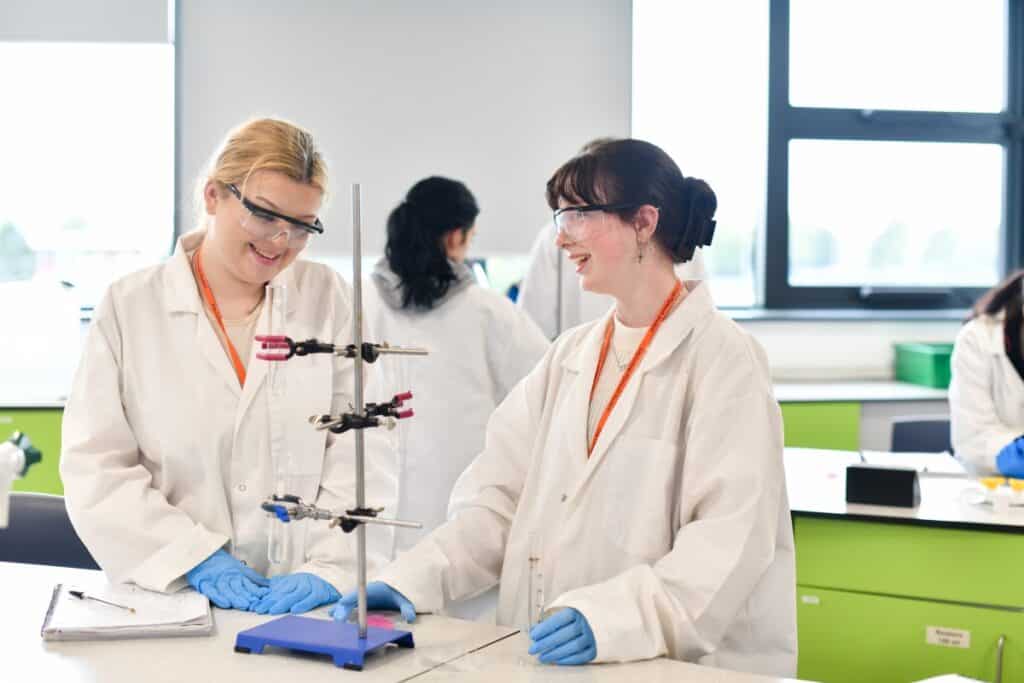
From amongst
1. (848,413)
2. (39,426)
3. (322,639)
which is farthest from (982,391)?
(39,426)

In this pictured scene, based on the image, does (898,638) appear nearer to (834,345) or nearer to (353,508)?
(353,508)

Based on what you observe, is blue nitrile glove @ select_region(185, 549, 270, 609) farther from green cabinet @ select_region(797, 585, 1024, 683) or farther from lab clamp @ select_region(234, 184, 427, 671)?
green cabinet @ select_region(797, 585, 1024, 683)

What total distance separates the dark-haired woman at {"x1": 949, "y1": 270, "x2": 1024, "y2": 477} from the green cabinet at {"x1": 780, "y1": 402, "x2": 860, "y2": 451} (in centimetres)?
94

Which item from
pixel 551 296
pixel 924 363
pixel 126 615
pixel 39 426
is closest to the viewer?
pixel 126 615

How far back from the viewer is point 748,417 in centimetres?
187

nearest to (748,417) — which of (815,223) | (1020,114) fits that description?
(815,223)

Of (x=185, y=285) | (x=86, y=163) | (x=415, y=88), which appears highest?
(x=415, y=88)

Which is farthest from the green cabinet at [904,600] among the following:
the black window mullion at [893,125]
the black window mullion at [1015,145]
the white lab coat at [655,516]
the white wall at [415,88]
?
the black window mullion at [1015,145]

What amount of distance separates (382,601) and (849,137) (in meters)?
4.44

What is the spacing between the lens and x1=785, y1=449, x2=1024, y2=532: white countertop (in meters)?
2.72

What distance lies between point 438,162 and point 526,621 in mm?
3361

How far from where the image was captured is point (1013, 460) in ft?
11.2

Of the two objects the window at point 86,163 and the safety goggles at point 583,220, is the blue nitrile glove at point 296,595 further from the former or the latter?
the window at point 86,163

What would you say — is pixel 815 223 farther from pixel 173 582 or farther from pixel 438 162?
pixel 173 582
